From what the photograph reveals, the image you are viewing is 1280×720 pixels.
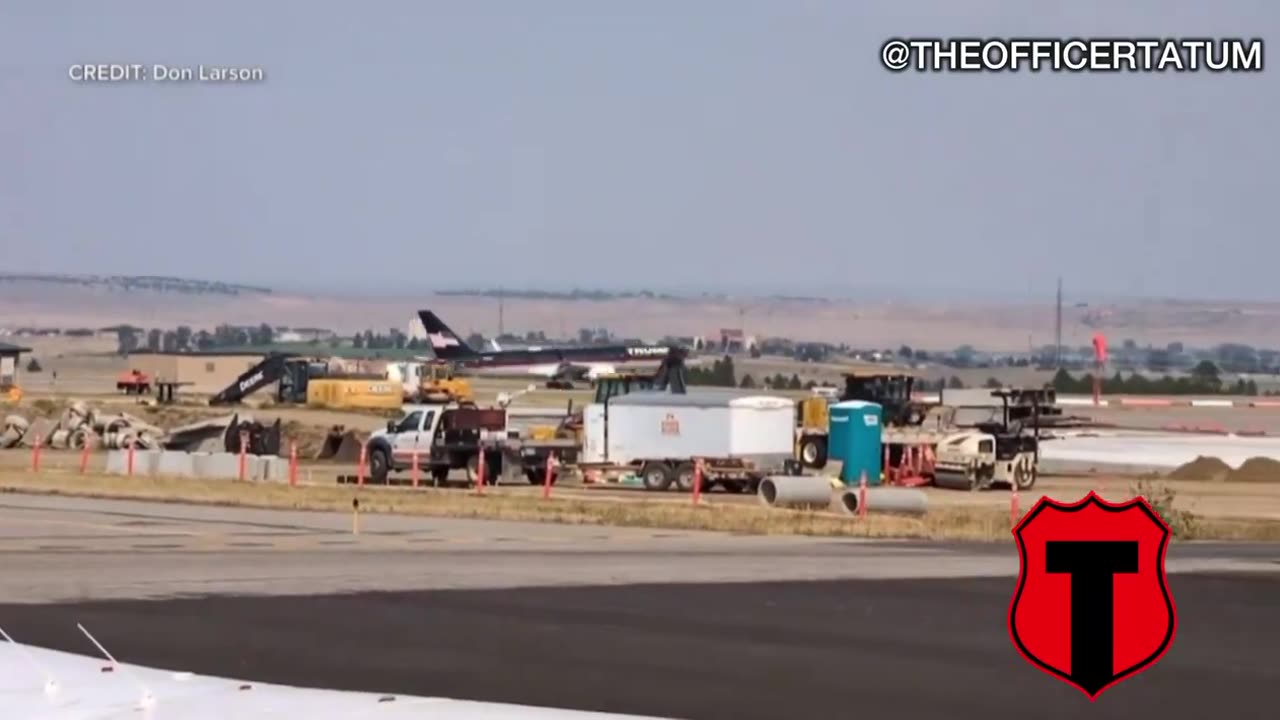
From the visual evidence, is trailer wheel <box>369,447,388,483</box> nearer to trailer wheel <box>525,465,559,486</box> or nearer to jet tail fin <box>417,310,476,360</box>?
trailer wheel <box>525,465,559,486</box>

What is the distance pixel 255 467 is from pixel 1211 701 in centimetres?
3877

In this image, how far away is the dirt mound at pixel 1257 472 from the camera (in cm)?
6266

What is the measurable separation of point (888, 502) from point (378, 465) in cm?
1843

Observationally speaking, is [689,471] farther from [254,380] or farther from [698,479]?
[254,380]

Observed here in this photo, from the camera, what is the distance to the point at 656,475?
174 ft

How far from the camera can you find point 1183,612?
21500mm

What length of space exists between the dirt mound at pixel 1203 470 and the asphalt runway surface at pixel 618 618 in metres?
31.5

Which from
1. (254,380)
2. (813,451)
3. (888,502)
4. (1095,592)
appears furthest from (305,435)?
(1095,592)

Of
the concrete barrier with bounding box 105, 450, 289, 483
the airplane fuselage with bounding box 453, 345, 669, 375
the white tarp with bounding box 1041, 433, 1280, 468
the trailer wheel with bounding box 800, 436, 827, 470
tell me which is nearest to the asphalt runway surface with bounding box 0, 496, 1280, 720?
the concrete barrier with bounding box 105, 450, 289, 483

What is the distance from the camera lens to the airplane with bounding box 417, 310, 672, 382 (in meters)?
138

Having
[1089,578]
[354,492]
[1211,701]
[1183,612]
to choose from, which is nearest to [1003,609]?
[1183,612]

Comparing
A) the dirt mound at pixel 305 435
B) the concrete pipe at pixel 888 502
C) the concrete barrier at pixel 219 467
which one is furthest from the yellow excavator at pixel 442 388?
the concrete pipe at pixel 888 502

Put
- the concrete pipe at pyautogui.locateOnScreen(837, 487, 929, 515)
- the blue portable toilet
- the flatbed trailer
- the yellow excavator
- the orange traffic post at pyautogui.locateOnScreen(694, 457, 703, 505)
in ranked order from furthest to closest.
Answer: the yellow excavator
the blue portable toilet
the flatbed trailer
the orange traffic post at pyautogui.locateOnScreen(694, 457, 703, 505)
the concrete pipe at pyautogui.locateOnScreen(837, 487, 929, 515)

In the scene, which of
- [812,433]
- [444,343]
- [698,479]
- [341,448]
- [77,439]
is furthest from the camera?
[444,343]
